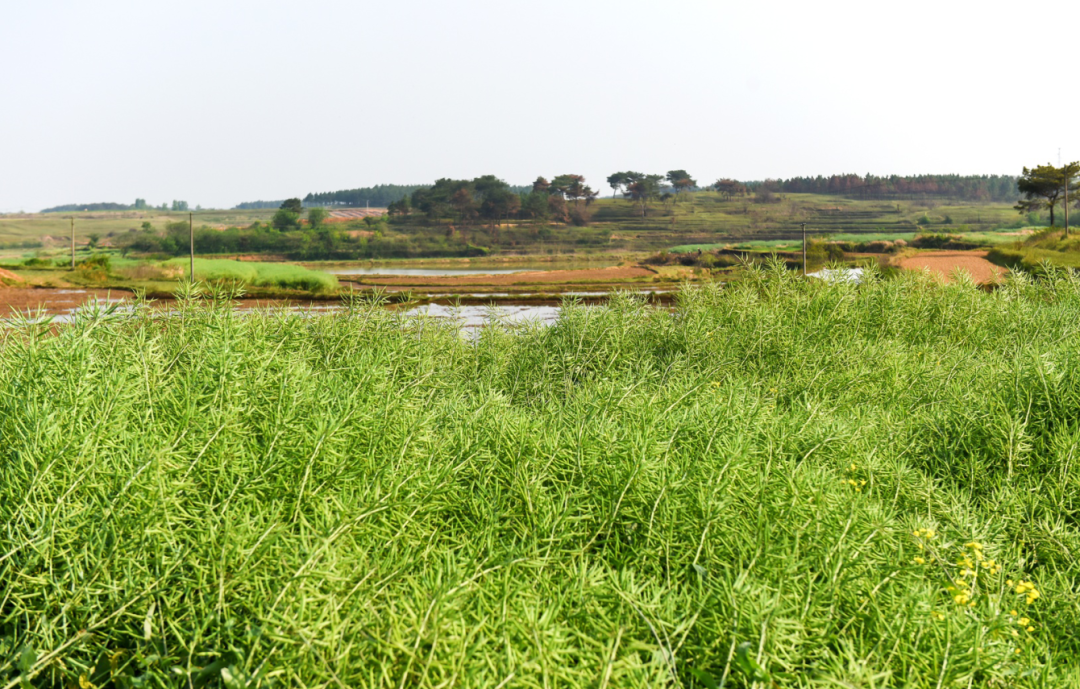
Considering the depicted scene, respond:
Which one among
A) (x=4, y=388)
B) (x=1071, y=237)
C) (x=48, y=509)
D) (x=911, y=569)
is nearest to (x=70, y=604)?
(x=48, y=509)

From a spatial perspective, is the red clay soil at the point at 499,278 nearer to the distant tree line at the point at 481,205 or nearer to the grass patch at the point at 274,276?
the grass patch at the point at 274,276

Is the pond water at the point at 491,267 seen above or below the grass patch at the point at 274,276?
above

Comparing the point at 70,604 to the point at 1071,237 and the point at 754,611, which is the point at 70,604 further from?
the point at 1071,237

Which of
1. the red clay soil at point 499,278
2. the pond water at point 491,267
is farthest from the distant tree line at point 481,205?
the red clay soil at point 499,278

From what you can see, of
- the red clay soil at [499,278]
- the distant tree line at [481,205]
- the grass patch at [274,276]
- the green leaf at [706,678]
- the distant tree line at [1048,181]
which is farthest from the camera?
the distant tree line at [481,205]

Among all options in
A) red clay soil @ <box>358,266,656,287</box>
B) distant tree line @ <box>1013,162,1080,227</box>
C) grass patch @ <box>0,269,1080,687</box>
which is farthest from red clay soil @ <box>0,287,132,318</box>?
distant tree line @ <box>1013,162,1080,227</box>

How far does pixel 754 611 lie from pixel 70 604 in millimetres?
1335

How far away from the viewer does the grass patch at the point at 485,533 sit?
1.36 metres

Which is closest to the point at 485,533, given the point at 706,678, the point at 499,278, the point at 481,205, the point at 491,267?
the point at 706,678

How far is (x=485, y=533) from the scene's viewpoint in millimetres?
1713

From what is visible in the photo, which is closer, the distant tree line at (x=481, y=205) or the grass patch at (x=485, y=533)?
the grass patch at (x=485, y=533)

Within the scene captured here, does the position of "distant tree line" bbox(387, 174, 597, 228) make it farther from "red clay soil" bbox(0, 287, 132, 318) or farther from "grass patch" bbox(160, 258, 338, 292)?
"red clay soil" bbox(0, 287, 132, 318)

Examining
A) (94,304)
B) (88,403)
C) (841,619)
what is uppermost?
(94,304)

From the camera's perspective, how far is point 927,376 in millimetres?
4180
